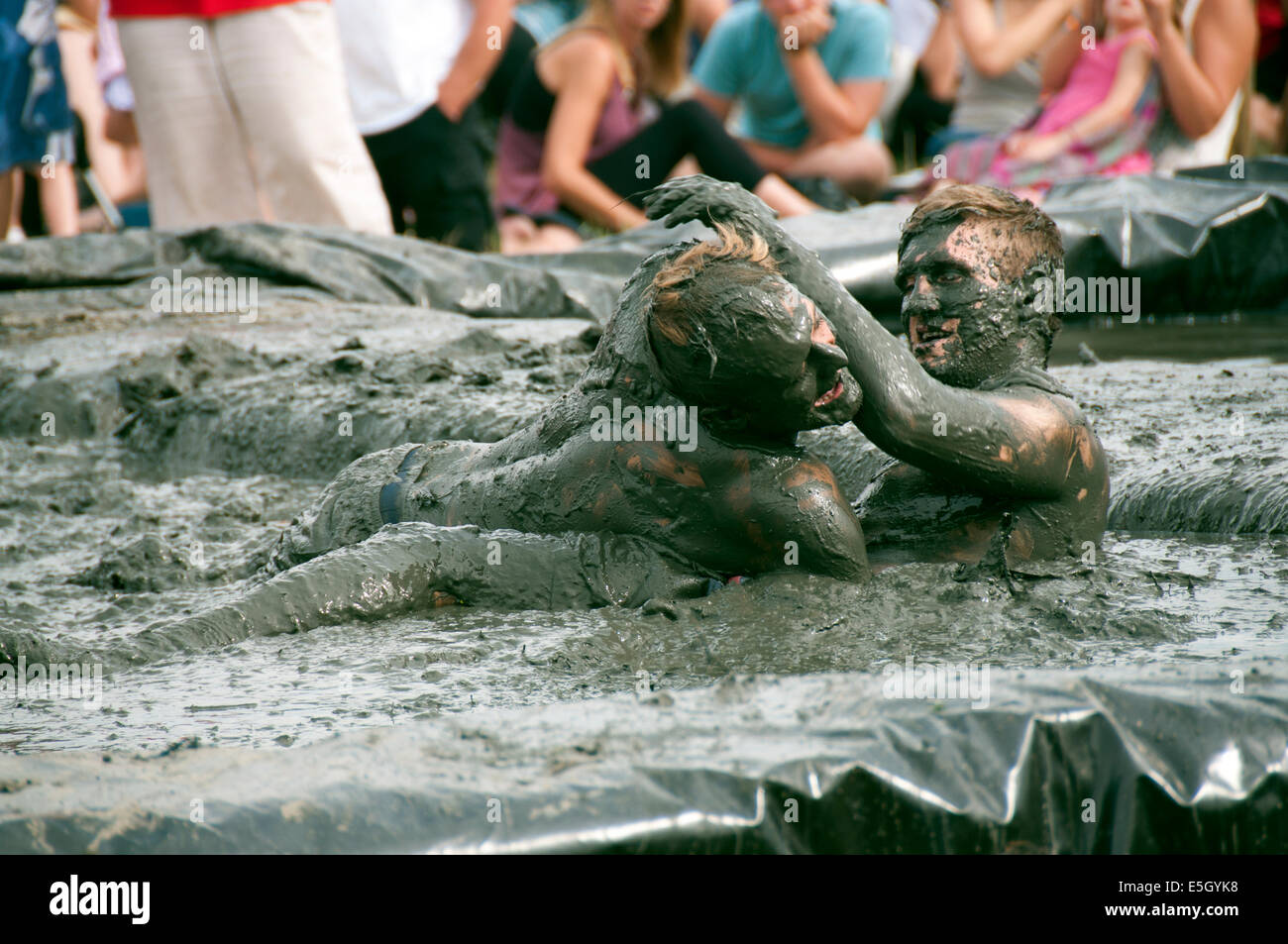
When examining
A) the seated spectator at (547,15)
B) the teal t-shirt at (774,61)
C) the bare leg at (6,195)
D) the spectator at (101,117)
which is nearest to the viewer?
the bare leg at (6,195)

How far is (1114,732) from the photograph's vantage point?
1755 millimetres

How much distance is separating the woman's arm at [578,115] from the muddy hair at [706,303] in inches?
197

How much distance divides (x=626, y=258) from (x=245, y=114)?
5.84ft

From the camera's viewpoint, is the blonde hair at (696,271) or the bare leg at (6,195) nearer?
the blonde hair at (696,271)

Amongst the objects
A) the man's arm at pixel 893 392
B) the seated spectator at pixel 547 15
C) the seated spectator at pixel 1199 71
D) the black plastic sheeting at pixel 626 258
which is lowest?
the man's arm at pixel 893 392

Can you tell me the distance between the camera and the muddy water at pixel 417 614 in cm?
226

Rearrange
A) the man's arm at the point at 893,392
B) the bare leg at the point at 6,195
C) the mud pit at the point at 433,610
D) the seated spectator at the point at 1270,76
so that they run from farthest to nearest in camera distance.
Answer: the seated spectator at the point at 1270,76 → the bare leg at the point at 6,195 → the man's arm at the point at 893,392 → the mud pit at the point at 433,610

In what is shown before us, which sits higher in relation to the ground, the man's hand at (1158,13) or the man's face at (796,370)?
the man's hand at (1158,13)

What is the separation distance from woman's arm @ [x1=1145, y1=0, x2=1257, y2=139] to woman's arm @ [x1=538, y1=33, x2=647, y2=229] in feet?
9.07

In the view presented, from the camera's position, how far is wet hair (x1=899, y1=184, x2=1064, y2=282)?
2652 mm

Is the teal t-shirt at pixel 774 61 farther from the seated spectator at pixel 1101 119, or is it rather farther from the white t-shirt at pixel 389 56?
the white t-shirt at pixel 389 56

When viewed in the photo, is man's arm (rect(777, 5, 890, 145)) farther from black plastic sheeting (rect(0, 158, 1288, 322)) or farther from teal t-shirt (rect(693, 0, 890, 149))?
black plastic sheeting (rect(0, 158, 1288, 322))

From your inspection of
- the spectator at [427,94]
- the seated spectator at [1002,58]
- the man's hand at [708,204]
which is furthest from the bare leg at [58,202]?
the man's hand at [708,204]

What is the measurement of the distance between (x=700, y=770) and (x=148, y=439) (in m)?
3.39
